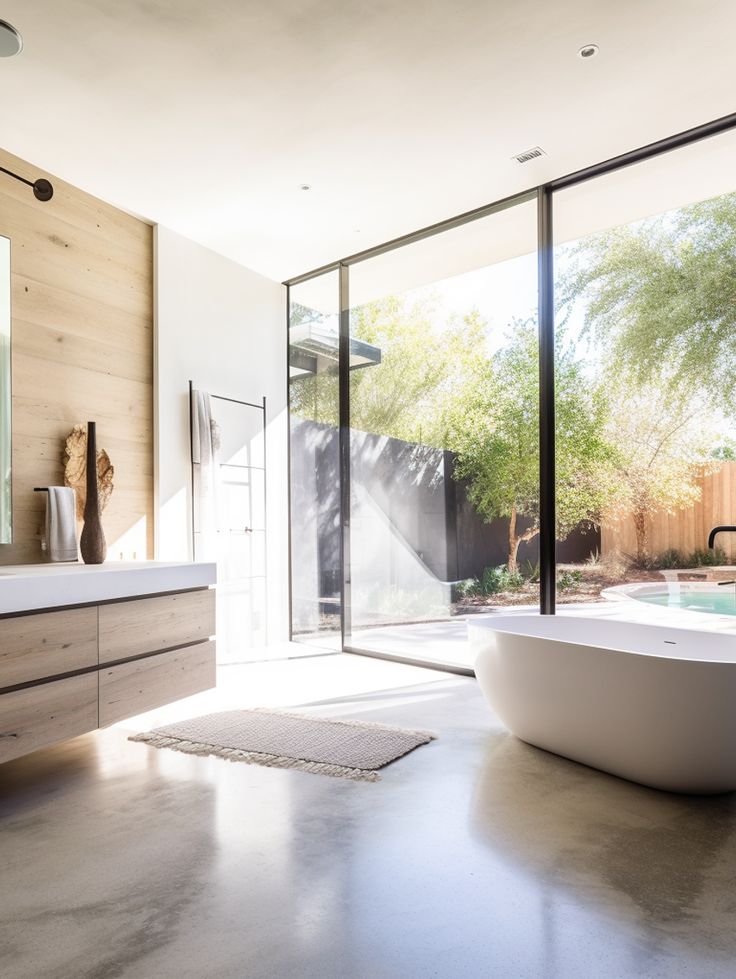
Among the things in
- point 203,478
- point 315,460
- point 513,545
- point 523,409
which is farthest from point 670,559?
point 203,478

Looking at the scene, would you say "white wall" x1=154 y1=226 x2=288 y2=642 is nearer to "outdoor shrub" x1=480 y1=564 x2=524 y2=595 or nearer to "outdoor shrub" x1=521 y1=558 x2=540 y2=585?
"outdoor shrub" x1=480 y1=564 x2=524 y2=595

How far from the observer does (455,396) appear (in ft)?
14.4

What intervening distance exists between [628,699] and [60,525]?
2.76 m

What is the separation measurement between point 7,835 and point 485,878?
1.56m

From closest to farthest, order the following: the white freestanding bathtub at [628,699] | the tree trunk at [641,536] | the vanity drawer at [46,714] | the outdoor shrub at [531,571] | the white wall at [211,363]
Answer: the white freestanding bathtub at [628,699], the vanity drawer at [46,714], the tree trunk at [641,536], the outdoor shrub at [531,571], the white wall at [211,363]

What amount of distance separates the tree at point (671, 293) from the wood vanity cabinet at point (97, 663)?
8.53ft

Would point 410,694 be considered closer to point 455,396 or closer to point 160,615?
point 160,615

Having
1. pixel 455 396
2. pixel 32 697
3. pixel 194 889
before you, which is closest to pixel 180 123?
pixel 455 396

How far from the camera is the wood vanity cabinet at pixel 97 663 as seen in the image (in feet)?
8.09

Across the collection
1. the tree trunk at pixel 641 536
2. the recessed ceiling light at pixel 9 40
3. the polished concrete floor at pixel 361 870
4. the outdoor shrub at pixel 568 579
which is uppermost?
the recessed ceiling light at pixel 9 40

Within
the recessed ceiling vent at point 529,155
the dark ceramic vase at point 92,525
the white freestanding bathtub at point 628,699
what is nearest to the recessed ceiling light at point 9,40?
the dark ceramic vase at point 92,525

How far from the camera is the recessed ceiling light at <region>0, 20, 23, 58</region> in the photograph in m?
2.52

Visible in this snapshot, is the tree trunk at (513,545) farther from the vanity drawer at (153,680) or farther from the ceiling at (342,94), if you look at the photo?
the ceiling at (342,94)

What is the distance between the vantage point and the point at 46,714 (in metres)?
2.56
